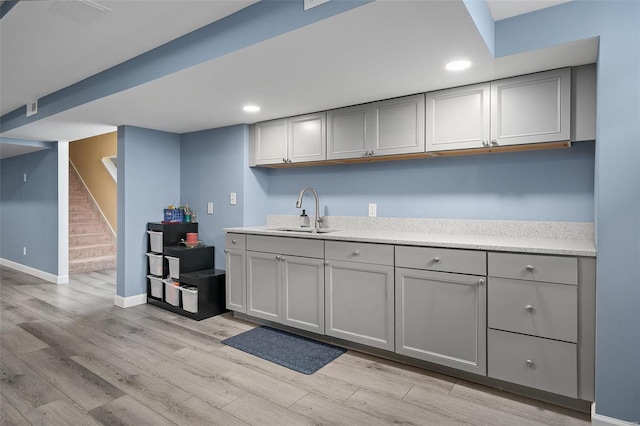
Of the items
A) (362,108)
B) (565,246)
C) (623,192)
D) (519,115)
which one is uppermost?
(362,108)

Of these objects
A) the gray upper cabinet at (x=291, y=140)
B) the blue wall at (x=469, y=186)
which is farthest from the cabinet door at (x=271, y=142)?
the blue wall at (x=469, y=186)

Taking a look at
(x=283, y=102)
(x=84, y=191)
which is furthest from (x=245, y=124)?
(x=84, y=191)

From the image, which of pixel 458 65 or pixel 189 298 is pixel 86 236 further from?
pixel 458 65

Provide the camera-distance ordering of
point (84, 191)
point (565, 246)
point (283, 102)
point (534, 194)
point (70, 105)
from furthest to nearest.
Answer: point (84, 191), point (70, 105), point (283, 102), point (534, 194), point (565, 246)

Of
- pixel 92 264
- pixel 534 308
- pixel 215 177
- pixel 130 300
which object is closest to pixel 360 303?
pixel 534 308

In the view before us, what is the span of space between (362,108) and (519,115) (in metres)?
1.21

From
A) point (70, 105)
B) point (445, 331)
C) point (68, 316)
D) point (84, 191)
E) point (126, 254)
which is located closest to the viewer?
point (445, 331)

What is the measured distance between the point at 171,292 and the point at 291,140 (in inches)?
80.0

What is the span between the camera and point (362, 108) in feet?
10.4

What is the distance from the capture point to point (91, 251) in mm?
6402

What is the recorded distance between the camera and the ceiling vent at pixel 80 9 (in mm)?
1968

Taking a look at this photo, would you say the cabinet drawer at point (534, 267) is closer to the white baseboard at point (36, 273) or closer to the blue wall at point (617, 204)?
the blue wall at point (617, 204)

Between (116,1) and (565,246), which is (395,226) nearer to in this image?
(565,246)

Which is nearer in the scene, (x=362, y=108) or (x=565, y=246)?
(x=565, y=246)
